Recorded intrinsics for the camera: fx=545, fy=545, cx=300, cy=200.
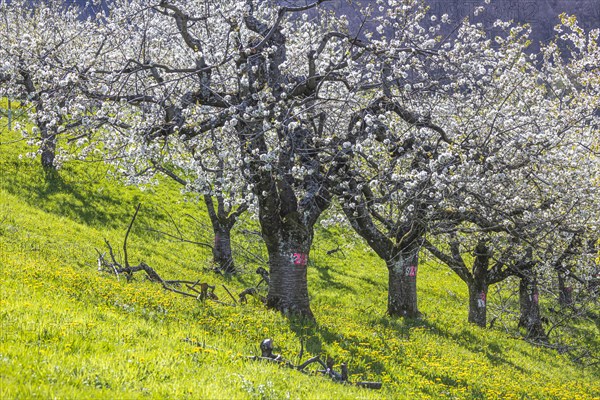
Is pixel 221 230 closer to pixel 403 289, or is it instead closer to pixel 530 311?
pixel 403 289

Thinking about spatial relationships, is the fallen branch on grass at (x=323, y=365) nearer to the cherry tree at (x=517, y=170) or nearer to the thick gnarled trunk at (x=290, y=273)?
the cherry tree at (x=517, y=170)

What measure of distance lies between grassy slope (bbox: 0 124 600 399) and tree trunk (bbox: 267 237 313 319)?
65cm

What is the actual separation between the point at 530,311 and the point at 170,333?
19844 millimetres

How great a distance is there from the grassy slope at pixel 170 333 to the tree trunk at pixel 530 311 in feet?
8.93

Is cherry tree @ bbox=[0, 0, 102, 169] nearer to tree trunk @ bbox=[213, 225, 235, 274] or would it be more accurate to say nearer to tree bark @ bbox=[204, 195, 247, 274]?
tree bark @ bbox=[204, 195, 247, 274]

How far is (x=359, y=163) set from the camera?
14.8m

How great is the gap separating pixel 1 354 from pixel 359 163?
10.3m

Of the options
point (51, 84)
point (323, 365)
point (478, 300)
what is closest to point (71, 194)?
point (51, 84)

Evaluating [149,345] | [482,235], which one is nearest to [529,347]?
[482,235]

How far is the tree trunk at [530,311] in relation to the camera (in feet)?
79.1

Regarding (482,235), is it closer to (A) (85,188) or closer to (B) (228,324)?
(B) (228,324)

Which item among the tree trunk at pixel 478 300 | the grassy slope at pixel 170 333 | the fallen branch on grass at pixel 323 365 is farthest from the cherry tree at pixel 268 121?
the tree trunk at pixel 478 300

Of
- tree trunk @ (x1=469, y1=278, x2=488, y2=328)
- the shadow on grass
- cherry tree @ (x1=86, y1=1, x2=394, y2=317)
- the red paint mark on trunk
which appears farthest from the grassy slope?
cherry tree @ (x1=86, y1=1, x2=394, y2=317)

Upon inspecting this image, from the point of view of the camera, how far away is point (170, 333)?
9.73 m
